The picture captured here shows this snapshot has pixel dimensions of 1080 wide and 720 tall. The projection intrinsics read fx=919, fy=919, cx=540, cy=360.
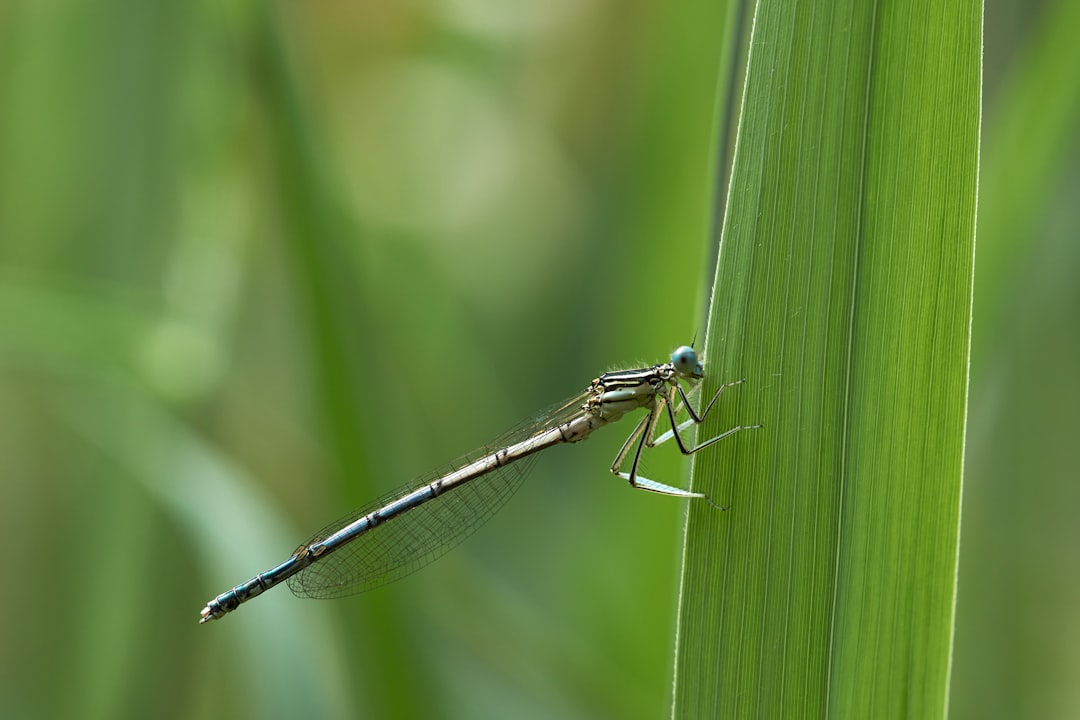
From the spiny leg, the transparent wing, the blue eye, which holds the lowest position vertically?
the transparent wing

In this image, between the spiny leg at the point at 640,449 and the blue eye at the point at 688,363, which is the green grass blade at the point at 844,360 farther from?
the spiny leg at the point at 640,449

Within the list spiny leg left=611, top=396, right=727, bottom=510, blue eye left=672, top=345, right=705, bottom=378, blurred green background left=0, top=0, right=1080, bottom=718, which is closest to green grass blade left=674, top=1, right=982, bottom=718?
blue eye left=672, top=345, right=705, bottom=378

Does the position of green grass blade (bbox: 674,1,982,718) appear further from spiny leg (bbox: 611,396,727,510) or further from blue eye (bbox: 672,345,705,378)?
spiny leg (bbox: 611,396,727,510)

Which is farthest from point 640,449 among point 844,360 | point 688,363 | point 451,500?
point 844,360

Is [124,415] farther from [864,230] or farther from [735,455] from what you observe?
[864,230]

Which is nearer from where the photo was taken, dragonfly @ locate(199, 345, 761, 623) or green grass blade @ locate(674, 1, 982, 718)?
green grass blade @ locate(674, 1, 982, 718)

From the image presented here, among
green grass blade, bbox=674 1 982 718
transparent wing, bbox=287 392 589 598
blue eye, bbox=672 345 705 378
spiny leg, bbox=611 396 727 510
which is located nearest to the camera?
green grass blade, bbox=674 1 982 718

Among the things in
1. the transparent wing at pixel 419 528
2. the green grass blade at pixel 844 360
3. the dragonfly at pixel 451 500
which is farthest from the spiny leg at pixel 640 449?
the green grass blade at pixel 844 360
